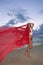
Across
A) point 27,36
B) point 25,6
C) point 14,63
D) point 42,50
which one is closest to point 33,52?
point 42,50

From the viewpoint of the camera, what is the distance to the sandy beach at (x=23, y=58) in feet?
5.26

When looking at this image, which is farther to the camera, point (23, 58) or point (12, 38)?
point (23, 58)

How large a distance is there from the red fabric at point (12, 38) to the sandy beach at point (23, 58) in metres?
0.34

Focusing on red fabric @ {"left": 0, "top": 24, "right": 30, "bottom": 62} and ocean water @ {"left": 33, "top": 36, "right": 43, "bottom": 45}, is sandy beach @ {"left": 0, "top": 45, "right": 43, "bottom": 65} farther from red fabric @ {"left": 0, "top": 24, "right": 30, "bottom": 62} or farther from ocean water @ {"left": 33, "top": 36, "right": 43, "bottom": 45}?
red fabric @ {"left": 0, "top": 24, "right": 30, "bottom": 62}

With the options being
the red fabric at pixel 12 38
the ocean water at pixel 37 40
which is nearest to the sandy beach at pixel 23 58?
the ocean water at pixel 37 40

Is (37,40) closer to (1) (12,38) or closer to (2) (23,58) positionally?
(2) (23,58)

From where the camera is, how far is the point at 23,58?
1625 millimetres

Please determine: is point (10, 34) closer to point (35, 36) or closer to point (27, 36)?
point (27, 36)

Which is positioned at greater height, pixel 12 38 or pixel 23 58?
pixel 12 38

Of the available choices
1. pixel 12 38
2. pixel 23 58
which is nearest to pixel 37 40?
pixel 23 58

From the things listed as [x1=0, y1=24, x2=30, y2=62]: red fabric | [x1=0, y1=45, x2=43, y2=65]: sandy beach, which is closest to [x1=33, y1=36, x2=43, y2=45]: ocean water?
[x1=0, y1=45, x2=43, y2=65]: sandy beach

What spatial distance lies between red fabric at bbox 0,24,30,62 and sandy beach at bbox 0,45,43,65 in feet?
1.11

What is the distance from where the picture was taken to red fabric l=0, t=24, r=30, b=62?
3.93 ft

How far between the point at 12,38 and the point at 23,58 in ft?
1.48
